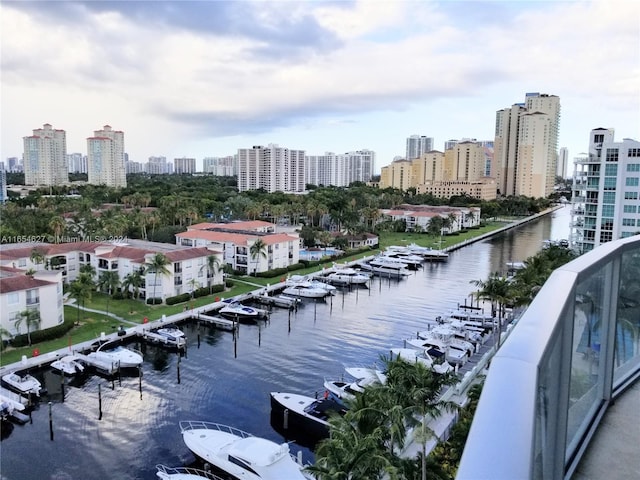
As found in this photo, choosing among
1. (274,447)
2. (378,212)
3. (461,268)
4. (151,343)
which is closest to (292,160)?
(378,212)

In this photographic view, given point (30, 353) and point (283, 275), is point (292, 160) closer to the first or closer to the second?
point (283, 275)

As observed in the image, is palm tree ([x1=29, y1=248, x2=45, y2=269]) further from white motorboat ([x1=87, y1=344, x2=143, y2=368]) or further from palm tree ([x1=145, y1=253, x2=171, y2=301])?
white motorboat ([x1=87, y1=344, x2=143, y2=368])

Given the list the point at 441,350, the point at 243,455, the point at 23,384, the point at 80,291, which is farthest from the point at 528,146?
the point at 243,455

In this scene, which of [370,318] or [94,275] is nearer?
[370,318]

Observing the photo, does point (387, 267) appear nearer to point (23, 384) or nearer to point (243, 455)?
point (23, 384)

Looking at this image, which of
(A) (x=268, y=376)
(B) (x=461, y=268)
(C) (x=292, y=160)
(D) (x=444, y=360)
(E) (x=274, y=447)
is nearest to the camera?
(E) (x=274, y=447)

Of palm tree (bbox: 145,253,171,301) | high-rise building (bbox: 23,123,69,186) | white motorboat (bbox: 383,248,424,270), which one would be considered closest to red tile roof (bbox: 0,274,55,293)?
palm tree (bbox: 145,253,171,301)
